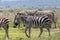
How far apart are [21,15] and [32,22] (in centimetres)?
109

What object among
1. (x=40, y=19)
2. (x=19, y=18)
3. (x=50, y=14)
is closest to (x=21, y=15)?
(x=19, y=18)

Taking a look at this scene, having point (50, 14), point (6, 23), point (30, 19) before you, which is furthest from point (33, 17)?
point (50, 14)

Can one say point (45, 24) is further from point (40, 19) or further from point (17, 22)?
point (17, 22)

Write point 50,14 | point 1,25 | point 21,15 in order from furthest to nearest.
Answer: point 50,14, point 21,15, point 1,25

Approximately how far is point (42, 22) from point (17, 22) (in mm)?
2256

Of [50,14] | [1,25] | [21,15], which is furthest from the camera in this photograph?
[50,14]

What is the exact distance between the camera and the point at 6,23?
60.1ft

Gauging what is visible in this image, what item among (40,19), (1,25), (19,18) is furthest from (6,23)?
(40,19)

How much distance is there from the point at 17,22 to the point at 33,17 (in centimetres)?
142

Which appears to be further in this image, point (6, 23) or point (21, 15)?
point (21, 15)

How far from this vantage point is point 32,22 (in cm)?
1936

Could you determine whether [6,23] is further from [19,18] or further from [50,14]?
[50,14]

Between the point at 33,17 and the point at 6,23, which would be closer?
the point at 6,23

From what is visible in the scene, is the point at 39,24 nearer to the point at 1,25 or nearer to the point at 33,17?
the point at 33,17
